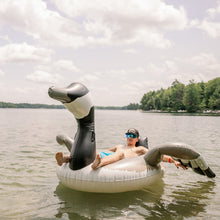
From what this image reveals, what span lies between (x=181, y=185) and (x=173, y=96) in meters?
85.5

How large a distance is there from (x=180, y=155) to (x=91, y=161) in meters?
1.58

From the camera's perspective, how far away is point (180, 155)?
4.63m

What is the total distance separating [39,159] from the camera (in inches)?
333

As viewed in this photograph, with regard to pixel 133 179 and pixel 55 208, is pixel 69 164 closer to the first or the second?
pixel 55 208

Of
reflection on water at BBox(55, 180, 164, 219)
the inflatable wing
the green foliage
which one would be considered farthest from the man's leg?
the green foliage

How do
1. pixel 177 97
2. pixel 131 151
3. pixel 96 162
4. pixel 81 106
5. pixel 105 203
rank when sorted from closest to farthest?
pixel 96 162
pixel 105 203
pixel 81 106
pixel 131 151
pixel 177 97

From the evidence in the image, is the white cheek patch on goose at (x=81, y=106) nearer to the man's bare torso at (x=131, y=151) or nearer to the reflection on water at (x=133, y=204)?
the man's bare torso at (x=131, y=151)

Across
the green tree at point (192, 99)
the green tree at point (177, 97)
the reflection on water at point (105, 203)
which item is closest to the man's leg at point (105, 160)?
the reflection on water at point (105, 203)

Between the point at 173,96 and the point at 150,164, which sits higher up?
the point at 173,96

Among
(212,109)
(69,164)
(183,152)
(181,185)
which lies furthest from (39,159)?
(212,109)

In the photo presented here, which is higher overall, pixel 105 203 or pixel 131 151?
pixel 131 151

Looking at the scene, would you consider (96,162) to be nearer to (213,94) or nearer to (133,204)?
(133,204)

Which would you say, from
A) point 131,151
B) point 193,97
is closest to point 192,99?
point 193,97

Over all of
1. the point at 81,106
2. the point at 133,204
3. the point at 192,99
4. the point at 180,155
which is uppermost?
the point at 192,99
